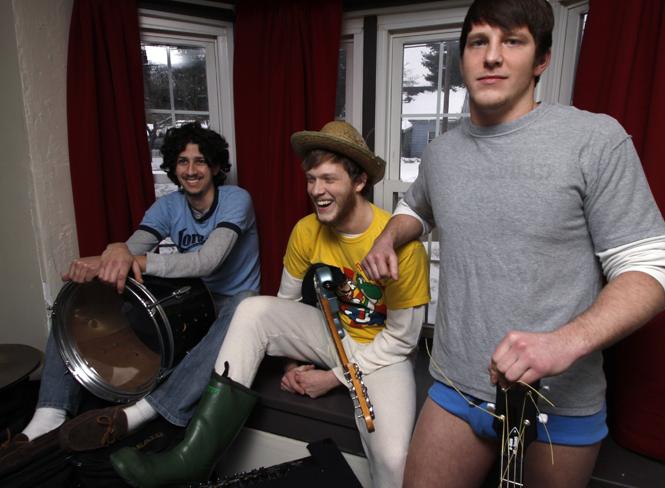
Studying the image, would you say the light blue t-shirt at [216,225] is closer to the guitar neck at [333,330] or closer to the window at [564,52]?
the guitar neck at [333,330]

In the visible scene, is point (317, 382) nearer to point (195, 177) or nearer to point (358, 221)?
point (358, 221)

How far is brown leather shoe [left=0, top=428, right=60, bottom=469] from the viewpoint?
1.56 meters

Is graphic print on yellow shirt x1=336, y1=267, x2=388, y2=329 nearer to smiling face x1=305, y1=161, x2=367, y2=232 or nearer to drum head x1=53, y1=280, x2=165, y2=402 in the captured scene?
smiling face x1=305, y1=161, x2=367, y2=232

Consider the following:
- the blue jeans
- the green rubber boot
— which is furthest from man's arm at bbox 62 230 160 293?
the green rubber boot

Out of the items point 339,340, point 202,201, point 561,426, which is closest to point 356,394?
point 339,340

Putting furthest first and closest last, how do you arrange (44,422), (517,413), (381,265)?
1. (44,422)
2. (381,265)
3. (517,413)

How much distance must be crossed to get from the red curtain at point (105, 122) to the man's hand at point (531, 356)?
215 centimetres

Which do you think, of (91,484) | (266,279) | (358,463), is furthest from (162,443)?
(266,279)

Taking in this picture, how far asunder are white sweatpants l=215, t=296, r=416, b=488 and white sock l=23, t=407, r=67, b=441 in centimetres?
78

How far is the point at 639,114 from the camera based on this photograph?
4.82 ft

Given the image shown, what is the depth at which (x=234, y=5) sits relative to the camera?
2.38 meters

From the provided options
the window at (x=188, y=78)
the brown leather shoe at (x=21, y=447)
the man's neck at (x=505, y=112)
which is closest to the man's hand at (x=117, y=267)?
the brown leather shoe at (x=21, y=447)

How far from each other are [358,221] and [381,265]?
554 mm

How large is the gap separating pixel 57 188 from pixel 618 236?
248cm
